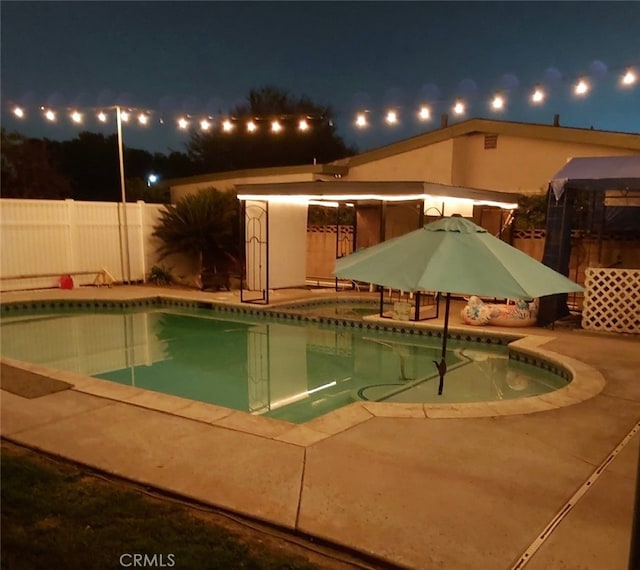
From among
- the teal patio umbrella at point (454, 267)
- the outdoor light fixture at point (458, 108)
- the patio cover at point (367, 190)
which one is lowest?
the teal patio umbrella at point (454, 267)

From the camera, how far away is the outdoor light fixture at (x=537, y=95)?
10072 mm

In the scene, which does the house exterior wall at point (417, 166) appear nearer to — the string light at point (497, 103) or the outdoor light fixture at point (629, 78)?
the string light at point (497, 103)

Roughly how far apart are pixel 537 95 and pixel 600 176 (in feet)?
8.92

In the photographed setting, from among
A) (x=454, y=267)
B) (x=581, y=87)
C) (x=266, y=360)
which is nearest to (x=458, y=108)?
(x=581, y=87)

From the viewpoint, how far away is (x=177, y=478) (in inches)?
128

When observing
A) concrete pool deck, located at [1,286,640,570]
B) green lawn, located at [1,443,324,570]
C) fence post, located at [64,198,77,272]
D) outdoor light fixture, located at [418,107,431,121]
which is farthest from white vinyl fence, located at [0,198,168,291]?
green lawn, located at [1,443,324,570]

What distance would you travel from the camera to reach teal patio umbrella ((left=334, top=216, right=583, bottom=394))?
4.11 m

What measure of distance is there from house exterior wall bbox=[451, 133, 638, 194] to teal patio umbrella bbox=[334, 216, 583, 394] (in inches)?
335

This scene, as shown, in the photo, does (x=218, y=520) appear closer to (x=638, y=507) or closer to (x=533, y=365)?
(x=638, y=507)

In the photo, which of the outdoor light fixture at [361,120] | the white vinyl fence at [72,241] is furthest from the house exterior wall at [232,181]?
the white vinyl fence at [72,241]

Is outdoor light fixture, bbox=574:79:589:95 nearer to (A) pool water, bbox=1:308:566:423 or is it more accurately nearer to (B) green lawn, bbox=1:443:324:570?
(A) pool water, bbox=1:308:566:423

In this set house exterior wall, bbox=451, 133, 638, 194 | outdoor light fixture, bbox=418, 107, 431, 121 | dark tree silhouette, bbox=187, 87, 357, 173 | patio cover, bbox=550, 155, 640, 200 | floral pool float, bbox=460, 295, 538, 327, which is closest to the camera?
patio cover, bbox=550, 155, 640, 200

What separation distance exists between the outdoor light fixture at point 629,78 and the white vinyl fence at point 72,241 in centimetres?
1137

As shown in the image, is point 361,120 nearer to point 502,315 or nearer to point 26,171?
point 502,315
